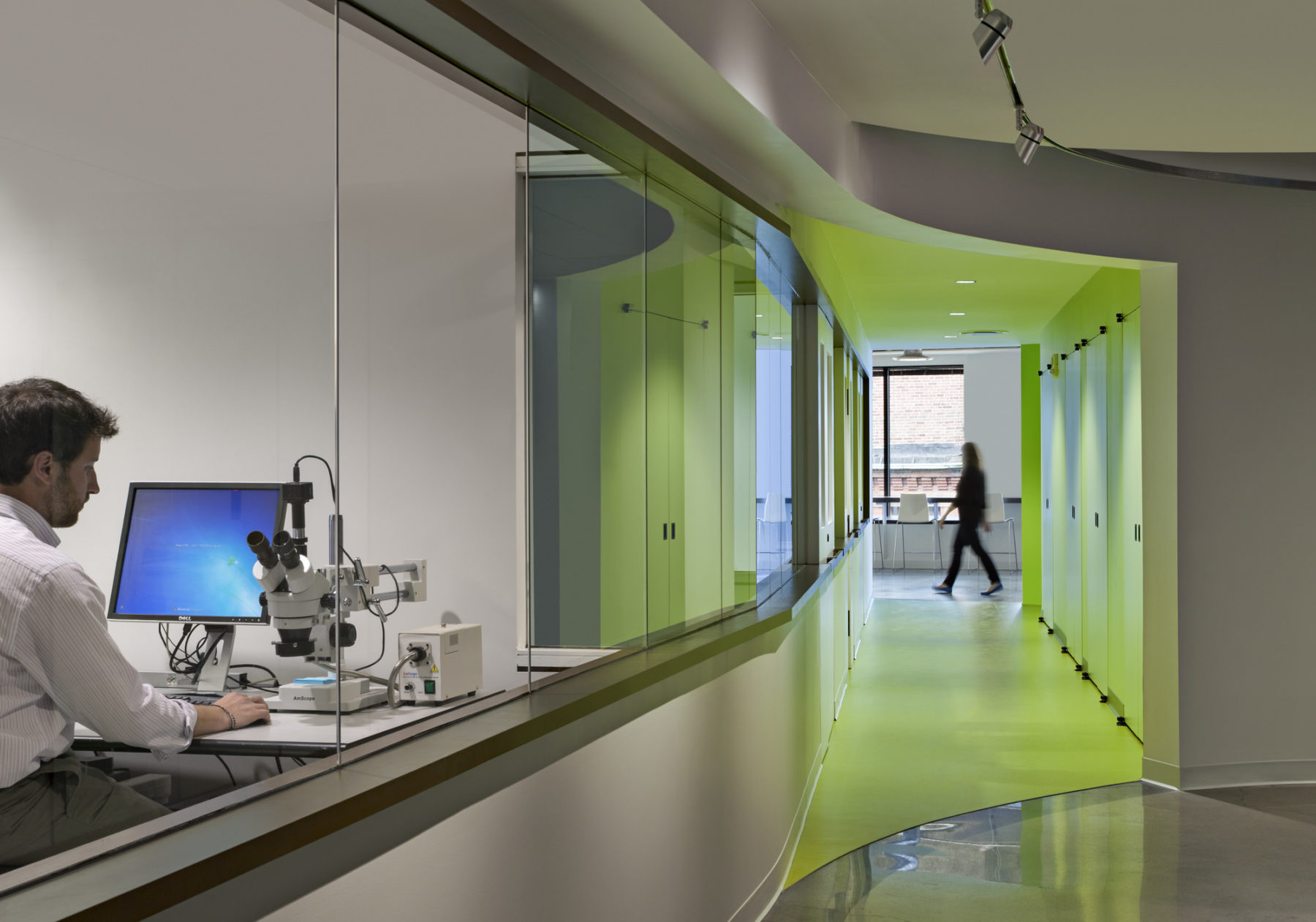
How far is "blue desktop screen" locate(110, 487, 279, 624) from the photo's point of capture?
5.74 feet

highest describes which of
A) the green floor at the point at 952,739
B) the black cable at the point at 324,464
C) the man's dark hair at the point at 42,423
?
the man's dark hair at the point at 42,423

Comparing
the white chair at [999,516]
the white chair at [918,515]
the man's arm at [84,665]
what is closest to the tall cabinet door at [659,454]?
the man's arm at [84,665]

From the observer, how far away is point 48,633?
4.92 ft

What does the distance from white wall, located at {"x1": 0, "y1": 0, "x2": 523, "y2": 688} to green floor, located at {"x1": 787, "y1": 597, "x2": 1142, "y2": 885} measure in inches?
97.7

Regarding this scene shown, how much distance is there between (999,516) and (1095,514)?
380 inches

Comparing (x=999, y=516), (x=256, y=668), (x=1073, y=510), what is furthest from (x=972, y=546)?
(x=256, y=668)

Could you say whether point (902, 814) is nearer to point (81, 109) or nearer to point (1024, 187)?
point (1024, 187)

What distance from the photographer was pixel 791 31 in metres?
3.57

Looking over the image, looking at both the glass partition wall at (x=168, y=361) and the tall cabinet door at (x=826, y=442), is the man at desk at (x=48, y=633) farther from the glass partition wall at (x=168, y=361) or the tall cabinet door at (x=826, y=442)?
the tall cabinet door at (x=826, y=442)

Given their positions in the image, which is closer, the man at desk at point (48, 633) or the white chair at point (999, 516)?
the man at desk at point (48, 633)

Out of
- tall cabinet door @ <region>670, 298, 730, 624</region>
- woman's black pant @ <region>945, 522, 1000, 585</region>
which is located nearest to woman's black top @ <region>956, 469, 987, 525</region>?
woman's black pant @ <region>945, 522, 1000, 585</region>

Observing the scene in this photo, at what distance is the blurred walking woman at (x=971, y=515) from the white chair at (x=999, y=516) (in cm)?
197

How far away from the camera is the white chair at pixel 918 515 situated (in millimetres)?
16609

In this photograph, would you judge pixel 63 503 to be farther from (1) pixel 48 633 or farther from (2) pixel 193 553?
(2) pixel 193 553
